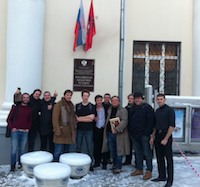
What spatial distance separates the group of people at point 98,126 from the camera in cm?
434

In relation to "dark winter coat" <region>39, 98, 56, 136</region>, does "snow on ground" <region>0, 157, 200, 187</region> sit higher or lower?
lower

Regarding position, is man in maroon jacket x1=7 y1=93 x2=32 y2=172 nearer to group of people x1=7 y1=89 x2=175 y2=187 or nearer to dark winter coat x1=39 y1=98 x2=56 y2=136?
group of people x1=7 y1=89 x2=175 y2=187

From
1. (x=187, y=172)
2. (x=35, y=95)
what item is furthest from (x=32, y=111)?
(x=187, y=172)

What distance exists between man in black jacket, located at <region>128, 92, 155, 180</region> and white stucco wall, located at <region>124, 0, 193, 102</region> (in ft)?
12.9

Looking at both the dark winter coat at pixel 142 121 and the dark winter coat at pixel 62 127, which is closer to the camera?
the dark winter coat at pixel 142 121

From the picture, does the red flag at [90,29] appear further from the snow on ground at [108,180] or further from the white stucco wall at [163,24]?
the snow on ground at [108,180]

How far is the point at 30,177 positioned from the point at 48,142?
1130 millimetres

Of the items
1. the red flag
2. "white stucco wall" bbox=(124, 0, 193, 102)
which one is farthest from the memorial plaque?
"white stucco wall" bbox=(124, 0, 193, 102)

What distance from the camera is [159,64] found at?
8.47m

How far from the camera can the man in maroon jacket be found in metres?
4.74

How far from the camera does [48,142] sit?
5531 millimetres

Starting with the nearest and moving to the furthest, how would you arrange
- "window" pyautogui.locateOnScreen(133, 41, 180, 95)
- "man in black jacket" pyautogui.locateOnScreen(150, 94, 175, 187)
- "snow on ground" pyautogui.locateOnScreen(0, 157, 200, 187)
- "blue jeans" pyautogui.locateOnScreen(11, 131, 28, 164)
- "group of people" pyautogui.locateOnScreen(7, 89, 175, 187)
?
1. "man in black jacket" pyautogui.locateOnScreen(150, 94, 175, 187)
2. "snow on ground" pyautogui.locateOnScreen(0, 157, 200, 187)
3. "group of people" pyautogui.locateOnScreen(7, 89, 175, 187)
4. "blue jeans" pyautogui.locateOnScreen(11, 131, 28, 164)
5. "window" pyautogui.locateOnScreen(133, 41, 180, 95)

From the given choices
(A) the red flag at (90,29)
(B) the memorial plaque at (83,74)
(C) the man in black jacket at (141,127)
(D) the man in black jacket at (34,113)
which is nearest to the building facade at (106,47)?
(B) the memorial plaque at (83,74)

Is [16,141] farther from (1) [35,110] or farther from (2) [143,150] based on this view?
(2) [143,150]
